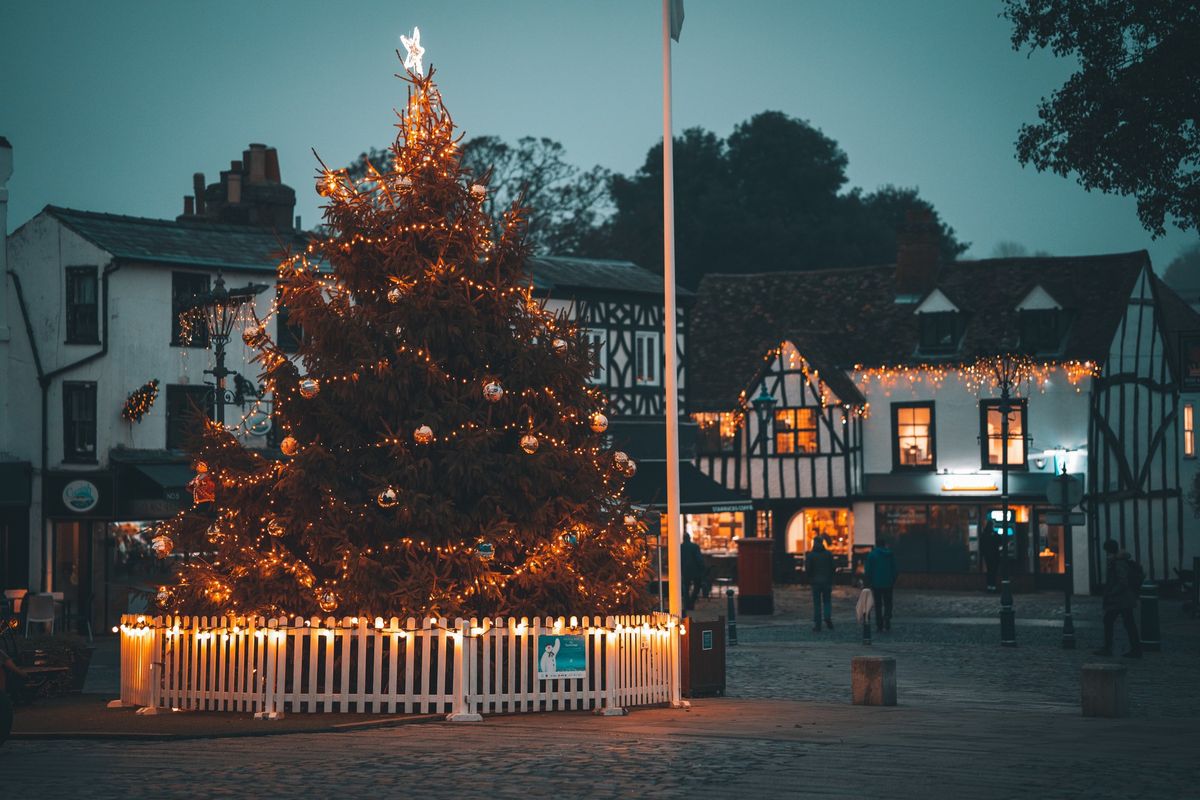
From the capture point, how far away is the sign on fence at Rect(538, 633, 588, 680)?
52.9 ft

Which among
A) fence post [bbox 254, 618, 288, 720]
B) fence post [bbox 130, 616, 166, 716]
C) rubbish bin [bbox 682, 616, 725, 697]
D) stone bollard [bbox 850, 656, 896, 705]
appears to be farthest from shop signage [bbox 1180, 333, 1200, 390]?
Result: fence post [bbox 130, 616, 166, 716]

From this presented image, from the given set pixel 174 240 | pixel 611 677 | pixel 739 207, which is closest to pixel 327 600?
pixel 611 677

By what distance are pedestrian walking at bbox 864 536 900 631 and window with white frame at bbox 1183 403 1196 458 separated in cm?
2418

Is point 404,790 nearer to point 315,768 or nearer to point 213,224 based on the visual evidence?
point 315,768

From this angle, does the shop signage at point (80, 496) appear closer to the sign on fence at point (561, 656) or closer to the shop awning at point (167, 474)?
the shop awning at point (167, 474)

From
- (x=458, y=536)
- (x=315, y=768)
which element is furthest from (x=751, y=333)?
(x=315, y=768)

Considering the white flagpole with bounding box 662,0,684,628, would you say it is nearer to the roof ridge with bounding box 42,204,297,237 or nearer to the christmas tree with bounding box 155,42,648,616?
the christmas tree with bounding box 155,42,648,616

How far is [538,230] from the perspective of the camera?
217ft

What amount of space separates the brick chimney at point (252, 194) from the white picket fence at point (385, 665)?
994 inches

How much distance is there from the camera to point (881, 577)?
30422 millimetres

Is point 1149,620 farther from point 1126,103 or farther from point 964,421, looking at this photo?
point 964,421

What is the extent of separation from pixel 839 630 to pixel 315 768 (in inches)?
797

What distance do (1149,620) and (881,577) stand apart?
5.34 metres

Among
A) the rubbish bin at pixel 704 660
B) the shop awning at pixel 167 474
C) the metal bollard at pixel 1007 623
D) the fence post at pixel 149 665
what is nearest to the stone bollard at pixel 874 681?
the rubbish bin at pixel 704 660
